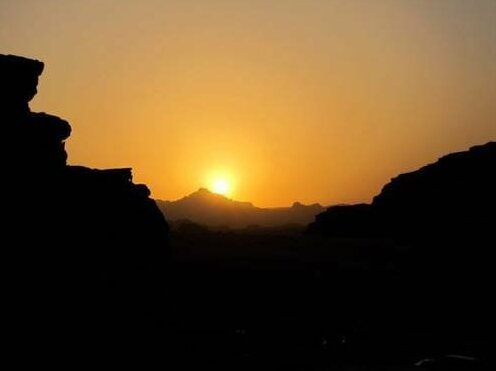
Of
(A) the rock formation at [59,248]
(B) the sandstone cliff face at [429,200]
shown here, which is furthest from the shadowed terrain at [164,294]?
(B) the sandstone cliff face at [429,200]

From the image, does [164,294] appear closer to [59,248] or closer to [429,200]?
[59,248]

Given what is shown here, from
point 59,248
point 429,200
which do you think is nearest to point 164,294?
point 59,248

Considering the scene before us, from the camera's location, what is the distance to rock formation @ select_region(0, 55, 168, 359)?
26.3 metres

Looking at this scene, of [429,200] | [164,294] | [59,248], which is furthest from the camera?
[429,200]

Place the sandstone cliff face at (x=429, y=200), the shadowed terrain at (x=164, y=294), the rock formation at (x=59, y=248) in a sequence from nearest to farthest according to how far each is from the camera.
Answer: the rock formation at (x=59, y=248), the shadowed terrain at (x=164, y=294), the sandstone cliff face at (x=429, y=200)

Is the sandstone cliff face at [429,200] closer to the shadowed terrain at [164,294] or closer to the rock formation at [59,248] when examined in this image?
the shadowed terrain at [164,294]

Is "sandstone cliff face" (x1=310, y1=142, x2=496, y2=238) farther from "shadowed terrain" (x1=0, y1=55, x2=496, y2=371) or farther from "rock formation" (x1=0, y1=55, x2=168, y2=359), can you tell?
"rock formation" (x1=0, y1=55, x2=168, y2=359)

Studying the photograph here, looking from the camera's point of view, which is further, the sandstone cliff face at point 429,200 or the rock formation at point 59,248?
the sandstone cliff face at point 429,200

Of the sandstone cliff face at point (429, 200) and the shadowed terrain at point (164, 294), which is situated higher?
the sandstone cliff face at point (429, 200)

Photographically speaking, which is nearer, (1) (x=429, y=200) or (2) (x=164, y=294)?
(2) (x=164, y=294)

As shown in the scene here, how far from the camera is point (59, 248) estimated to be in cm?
2827

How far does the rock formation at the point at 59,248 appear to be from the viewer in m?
26.3

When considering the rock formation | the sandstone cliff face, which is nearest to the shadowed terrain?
the rock formation

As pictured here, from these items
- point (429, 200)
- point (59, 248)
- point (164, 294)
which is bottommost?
point (164, 294)
